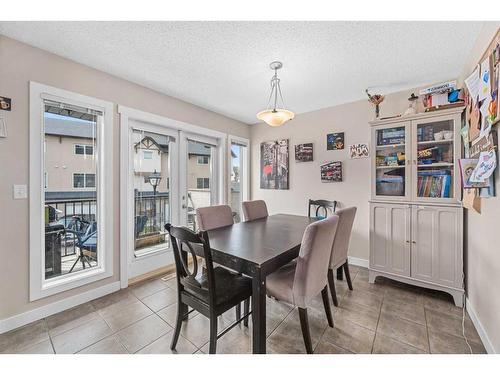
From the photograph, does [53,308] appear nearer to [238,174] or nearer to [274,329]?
[274,329]

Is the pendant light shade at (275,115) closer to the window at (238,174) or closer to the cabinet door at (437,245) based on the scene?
the cabinet door at (437,245)

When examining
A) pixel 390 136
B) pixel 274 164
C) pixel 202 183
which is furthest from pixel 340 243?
pixel 202 183

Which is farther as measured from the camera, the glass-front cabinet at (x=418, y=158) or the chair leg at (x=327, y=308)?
the glass-front cabinet at (x=418, y=158)

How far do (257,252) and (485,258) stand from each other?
1.70 m

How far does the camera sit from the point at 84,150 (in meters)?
2.23

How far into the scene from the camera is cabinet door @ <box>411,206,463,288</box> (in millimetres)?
2068

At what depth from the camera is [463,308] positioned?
2014 mm

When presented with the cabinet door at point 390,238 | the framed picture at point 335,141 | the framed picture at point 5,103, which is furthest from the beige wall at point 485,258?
the framed picture at point 5,103

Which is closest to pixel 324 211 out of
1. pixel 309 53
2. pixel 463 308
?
pixel 463 308

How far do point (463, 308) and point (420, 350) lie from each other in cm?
99

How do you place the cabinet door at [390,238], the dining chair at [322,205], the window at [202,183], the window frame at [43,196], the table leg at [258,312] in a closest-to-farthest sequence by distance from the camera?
1. the table leg at [258,312]
2. the window frame at [43,196]
3. the cabinet door at [390,238]
4. the dining chair at [322,205]
5. the window at [202,183]

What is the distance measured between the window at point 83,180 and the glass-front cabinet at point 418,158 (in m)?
3.19

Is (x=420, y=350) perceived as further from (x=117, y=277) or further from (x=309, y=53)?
(x=117, y=277)

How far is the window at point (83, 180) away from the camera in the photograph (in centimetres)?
218
